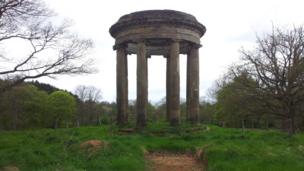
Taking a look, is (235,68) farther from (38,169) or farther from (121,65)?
(38,169)

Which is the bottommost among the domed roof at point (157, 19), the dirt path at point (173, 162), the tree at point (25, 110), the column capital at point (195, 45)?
the dirt path at point (173, 162)

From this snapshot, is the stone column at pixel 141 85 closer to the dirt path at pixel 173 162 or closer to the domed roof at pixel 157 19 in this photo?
the domed roof at pixel 157 19

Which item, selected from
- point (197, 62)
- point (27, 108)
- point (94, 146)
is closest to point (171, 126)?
point (197, 62)

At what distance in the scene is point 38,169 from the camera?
1084 cm

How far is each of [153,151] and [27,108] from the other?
33.2m

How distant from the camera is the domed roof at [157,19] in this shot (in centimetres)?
2180

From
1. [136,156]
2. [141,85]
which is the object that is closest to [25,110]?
[141,85]

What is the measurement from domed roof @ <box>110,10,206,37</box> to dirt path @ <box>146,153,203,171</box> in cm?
902

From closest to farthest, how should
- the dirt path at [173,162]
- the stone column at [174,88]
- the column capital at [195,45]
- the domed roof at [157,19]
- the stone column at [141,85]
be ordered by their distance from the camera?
the dirt path at [173,162] < the domed roof at [157,19] < the stone column at [174,88] < the stone column at [141,85] < the column capital at [195,45]

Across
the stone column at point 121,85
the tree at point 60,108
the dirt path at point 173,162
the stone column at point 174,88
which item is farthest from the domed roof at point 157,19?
the tree at point 60,108

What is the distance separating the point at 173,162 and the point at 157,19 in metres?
10.4

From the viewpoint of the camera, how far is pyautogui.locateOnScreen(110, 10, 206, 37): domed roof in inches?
858

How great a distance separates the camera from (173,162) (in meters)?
13.9

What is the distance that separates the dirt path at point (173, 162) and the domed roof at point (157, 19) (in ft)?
29.6
